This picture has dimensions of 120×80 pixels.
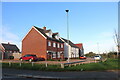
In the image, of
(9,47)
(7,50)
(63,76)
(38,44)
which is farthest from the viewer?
(9,47)

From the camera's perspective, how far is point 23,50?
3906cm

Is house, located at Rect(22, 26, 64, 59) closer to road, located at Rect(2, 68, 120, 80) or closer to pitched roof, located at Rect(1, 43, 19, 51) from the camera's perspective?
pitched roof, located at Rect(1, 43, 19, 51)

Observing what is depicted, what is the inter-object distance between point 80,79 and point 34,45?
2856cm

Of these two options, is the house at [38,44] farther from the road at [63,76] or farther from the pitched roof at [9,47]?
the road at [63,76]

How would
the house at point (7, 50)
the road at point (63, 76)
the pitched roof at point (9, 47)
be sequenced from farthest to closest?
the pitched roof at point (9, 47) < the house at point (7, 50) < the road at point (63, 76)

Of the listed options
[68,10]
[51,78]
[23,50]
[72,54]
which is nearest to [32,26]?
[23,50]

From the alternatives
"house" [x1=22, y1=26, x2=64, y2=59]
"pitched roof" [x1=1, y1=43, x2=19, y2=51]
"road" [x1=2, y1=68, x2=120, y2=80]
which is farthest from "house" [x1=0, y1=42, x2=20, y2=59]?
"road" [x1=2, y1=68, x2=120, y2=80]

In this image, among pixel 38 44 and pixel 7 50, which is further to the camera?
pixel 7 50

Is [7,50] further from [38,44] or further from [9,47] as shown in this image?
[38,44]

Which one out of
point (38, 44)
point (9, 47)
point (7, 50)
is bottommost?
point (7, 50)

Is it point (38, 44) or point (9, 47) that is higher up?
point (38, 44)

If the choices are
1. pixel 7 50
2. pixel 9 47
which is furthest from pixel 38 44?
pixel 9 47

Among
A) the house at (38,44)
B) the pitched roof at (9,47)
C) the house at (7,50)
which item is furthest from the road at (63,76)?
the pitched roof at (9,47)

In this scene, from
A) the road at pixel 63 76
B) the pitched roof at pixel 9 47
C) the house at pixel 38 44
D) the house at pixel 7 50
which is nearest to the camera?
the road at pixel 63 76
